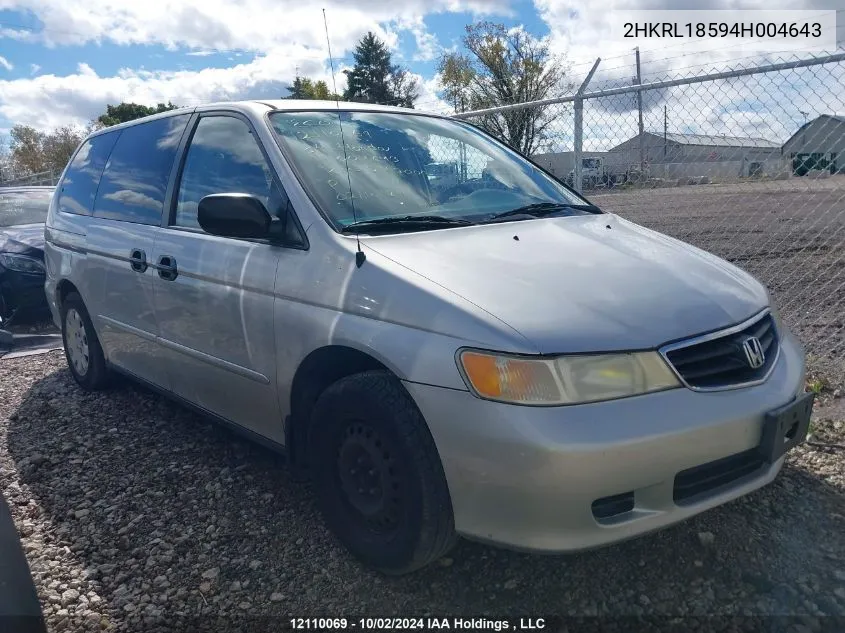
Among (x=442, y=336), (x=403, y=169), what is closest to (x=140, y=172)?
(x=403, y=169)

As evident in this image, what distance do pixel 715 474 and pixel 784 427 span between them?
0.95ft

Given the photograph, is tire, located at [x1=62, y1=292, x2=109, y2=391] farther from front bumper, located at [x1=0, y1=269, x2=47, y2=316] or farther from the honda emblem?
the honda emblem

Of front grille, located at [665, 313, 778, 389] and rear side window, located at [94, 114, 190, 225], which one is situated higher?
rear side window, located at [94, 114, 190, 225]

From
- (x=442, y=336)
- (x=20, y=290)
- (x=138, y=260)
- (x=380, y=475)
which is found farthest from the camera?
(x=20, y=290)

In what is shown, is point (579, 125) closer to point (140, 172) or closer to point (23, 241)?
point (140, 172)

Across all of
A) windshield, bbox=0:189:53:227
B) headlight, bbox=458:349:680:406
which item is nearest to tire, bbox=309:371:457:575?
headlight, bbox=458:349:680:406

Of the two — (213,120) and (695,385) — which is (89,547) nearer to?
(213,120)

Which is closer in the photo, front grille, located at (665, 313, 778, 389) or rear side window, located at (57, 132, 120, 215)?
front grille, located at (665, 313, 778, 389)

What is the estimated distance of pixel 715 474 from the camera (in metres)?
2.13

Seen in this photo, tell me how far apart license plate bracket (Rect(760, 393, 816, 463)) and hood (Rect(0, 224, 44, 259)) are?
7.30 metres

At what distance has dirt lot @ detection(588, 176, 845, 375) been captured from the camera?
4711mm

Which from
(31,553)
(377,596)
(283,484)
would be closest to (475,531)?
(377,596)

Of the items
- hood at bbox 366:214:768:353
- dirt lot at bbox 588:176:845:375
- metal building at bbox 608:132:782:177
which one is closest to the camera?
hood at bbox 366:214:768:353

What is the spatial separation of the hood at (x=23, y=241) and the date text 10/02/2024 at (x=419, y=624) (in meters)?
6.40
